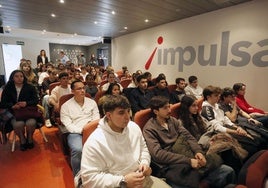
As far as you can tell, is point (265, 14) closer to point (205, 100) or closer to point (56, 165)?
point (205, 100)

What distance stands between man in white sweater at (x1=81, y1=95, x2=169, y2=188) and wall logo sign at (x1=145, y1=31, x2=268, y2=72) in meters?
3.95

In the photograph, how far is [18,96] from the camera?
2.97 m

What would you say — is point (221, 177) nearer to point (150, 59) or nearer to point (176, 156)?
point (176, 156)

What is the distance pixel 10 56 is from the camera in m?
11.7

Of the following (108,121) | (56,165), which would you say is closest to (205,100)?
(108,121)

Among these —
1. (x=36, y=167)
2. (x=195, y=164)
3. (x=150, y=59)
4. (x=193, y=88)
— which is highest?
(x=150, y=59)

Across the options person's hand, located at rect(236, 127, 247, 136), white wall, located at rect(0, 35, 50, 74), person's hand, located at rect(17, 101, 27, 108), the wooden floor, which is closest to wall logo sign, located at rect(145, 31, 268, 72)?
person's hand, located at rect(236, 127, 247, 136)

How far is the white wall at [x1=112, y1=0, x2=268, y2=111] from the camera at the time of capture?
13.2 feet

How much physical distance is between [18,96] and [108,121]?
2327 mm

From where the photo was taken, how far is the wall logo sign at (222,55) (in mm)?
4043

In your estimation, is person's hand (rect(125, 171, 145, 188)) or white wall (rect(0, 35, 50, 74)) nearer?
person's hand (rect(125, 171, 145, 188))

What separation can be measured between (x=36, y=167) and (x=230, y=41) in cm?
491

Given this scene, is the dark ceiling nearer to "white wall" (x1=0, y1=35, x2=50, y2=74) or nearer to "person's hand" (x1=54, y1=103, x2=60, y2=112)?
"person's hand" (x1=54, y1=103, x2=60, y2=112)

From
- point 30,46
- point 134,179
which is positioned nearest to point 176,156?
point 134,179
